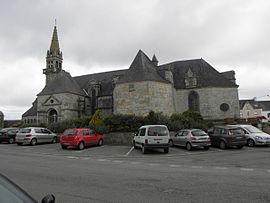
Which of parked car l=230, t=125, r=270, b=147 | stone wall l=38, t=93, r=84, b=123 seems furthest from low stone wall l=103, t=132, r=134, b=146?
stone wall l=38, t=93, r=84, b=123

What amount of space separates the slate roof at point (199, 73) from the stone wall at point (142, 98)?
3989mm

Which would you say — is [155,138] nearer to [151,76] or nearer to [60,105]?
[151,76]

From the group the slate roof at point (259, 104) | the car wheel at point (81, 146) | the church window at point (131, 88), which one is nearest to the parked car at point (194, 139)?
the car wheel at point (81, 146)

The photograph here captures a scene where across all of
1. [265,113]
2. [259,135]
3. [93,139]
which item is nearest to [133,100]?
[93,139]

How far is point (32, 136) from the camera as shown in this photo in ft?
69.7

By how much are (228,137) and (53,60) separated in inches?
1651

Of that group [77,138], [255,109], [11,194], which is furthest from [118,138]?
[255,109]

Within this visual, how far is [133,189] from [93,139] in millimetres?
13823

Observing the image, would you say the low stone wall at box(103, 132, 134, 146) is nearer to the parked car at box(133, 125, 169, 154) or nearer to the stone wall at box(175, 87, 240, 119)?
the parked car at box(133, 125, 169, 154)

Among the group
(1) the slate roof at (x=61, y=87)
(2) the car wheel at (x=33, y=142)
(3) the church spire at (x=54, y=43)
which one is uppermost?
(3) the church spire at (x=54, y=43)

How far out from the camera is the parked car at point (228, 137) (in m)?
16.8

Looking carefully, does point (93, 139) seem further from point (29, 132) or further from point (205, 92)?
point (205, 92)

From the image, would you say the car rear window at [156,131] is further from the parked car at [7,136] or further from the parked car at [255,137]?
the parked car at [7,136]

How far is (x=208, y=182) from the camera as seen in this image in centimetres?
688
